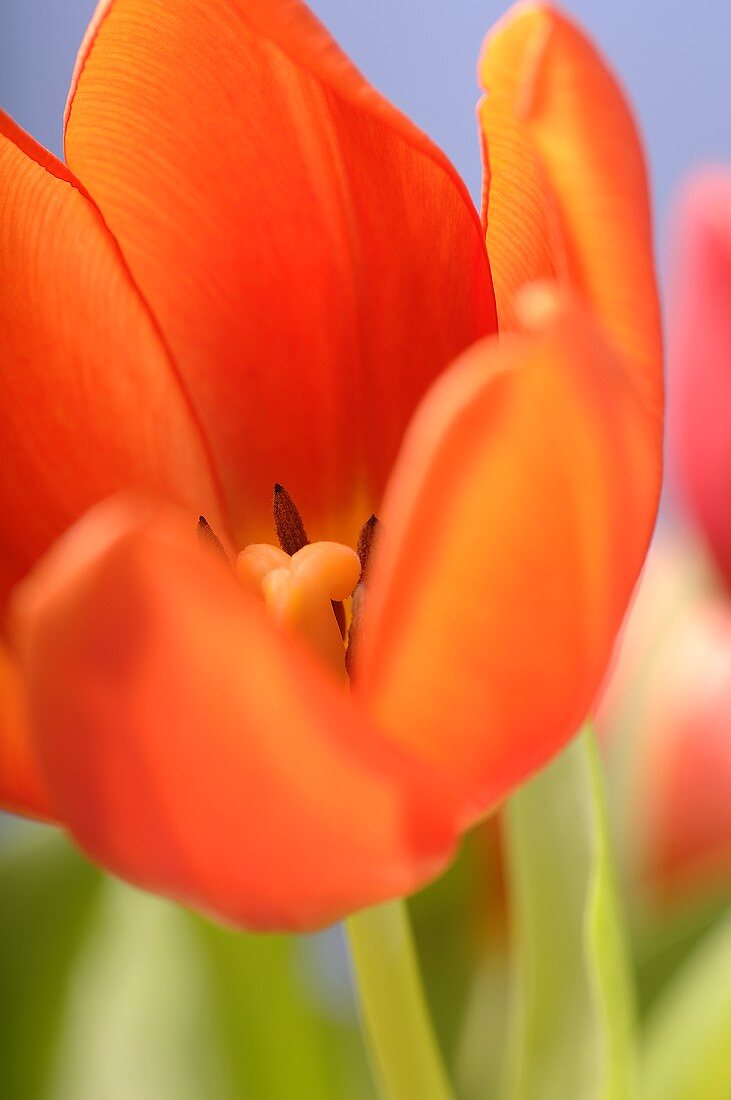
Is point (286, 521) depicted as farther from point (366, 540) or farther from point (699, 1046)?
point (699, 1046)

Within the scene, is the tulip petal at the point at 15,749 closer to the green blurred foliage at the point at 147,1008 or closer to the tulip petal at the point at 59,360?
the tulip petal at the point at 59,360

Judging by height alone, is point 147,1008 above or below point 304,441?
below

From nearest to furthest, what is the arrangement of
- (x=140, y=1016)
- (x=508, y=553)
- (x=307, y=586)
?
(x=508, y=553) → (x=307, y=586) → (x=140, y=1016)

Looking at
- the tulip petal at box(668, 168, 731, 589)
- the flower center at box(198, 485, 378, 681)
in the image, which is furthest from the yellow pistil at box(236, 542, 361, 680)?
the tulip petal at box(668, 168, 731, 589)

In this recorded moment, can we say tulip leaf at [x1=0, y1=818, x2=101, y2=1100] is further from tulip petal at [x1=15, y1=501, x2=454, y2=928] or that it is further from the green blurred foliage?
tulip petal at [x1=15, y1=501, x2=454, y2=928]

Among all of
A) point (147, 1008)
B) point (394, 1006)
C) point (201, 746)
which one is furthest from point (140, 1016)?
point (201, 746)

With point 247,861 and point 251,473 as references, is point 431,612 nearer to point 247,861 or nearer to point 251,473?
point 247,861

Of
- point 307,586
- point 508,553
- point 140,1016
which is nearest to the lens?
point 508,553

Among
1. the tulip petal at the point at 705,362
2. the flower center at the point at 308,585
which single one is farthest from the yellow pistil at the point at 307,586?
the tulip petal at the point at 705,362
